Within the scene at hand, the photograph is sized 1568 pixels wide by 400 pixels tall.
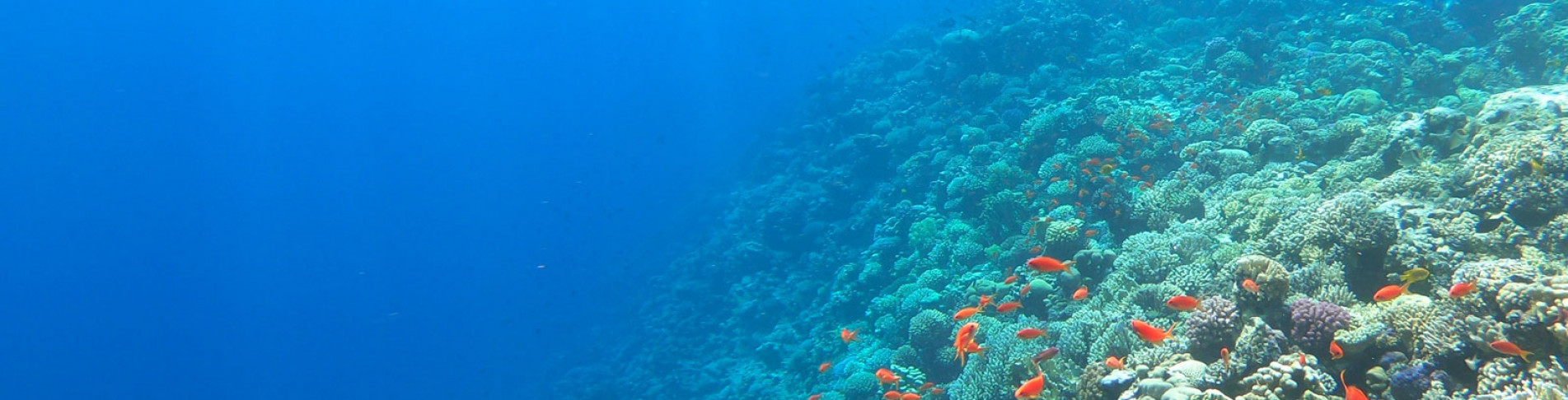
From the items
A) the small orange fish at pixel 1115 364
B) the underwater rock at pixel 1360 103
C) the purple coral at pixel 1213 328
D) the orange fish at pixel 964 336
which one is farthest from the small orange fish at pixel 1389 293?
the underwater rock at pixel 1360 103

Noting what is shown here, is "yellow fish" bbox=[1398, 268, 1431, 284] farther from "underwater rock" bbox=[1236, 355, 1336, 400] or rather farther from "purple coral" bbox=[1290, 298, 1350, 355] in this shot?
"underwater rock" bbox=[1236, 355, 1336, 400]

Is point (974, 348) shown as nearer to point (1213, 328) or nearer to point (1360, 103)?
point (1213, 328)

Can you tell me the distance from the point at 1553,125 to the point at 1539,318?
4.31m

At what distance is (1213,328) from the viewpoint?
4922 millimetres

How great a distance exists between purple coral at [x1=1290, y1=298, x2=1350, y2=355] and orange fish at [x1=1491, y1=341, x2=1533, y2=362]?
0.78m

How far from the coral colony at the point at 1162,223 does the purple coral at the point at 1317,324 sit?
0.05ft

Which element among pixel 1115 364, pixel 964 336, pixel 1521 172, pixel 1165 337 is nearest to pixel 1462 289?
pixel 1165 337

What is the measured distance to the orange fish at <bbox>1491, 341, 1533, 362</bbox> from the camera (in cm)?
358

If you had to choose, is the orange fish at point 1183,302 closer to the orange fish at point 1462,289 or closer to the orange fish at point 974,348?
the orange fish at point 1462,289

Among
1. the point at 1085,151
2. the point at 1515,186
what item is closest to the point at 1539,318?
the point at 1515,186

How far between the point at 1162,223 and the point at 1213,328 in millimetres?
4625

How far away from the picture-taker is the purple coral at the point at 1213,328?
4868 millimetres

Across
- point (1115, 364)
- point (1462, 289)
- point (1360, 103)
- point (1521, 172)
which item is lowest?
point (1115, 364)

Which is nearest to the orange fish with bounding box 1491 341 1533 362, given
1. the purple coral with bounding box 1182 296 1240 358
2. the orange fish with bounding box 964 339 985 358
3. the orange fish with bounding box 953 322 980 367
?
the purple coral with bounding box 1182 296 1240 358
